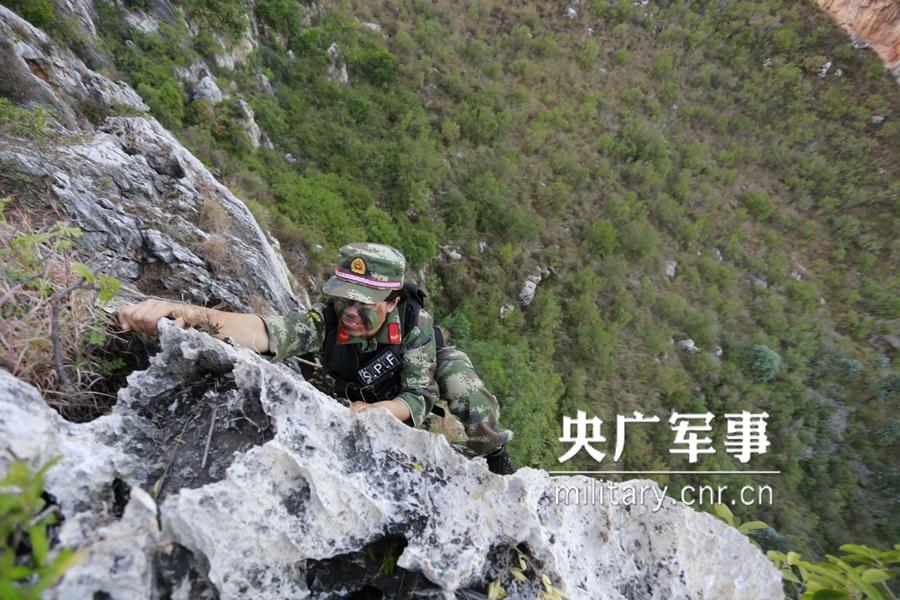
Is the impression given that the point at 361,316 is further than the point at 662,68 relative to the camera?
No

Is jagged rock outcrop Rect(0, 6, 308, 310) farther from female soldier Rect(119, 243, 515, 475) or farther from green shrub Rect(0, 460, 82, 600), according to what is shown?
green shrub Rect(0, 460, 82, 600)

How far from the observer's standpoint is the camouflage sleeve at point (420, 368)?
2611mm

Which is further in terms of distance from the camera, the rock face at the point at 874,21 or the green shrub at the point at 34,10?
the rock face at the point at 874,21

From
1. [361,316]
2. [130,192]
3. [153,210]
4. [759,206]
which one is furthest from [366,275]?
[759,206]

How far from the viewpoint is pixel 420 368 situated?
2.78 m

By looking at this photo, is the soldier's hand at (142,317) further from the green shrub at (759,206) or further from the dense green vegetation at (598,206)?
the green shrub at (759,206)

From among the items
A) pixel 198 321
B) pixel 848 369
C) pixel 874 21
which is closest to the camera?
pixel 198 321

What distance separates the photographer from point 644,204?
12.4m

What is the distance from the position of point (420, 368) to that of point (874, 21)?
2565cm

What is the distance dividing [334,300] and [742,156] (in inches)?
660

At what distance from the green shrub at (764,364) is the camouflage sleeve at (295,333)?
11.5m

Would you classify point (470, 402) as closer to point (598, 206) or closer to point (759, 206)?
point (598, 206)

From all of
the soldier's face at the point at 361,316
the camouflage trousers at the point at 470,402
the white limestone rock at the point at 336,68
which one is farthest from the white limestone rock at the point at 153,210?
the white limestone rock at the point at 336,68

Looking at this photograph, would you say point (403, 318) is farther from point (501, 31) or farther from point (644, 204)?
point (501, 31)
